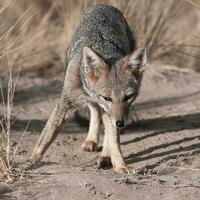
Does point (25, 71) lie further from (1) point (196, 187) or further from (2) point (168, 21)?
(1) point (196, 187)

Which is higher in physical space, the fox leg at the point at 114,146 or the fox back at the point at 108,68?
the fox back at the point at 108,68

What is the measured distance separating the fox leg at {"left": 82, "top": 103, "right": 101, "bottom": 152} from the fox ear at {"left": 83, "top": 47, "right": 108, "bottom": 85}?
102cm

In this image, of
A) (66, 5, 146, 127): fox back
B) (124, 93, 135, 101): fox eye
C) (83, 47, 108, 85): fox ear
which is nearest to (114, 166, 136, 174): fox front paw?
(66, 5, 146, 127): fox back

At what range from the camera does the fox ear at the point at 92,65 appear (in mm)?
5723

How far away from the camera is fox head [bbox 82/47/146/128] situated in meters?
5.64

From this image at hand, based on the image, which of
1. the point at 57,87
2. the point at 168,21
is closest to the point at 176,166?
the point at 57,87

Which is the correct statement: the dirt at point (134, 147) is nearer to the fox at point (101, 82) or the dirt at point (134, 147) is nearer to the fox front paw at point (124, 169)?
the fox front paw at point (124, 169)

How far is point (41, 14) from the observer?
39.5 ft

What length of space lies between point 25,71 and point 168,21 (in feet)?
7.34

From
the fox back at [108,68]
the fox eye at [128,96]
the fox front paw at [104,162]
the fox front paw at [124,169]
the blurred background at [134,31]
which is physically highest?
the fox back at [108,68]

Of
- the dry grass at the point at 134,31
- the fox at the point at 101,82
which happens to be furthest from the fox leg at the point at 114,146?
the dry grass at the point at 134,31

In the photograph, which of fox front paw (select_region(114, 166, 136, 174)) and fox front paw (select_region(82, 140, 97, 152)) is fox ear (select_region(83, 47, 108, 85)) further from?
fox front paw (select_region(82, 140, 97, 152))

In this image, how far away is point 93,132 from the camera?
A: 6.98 metres

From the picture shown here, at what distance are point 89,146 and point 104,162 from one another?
23.6 inches
